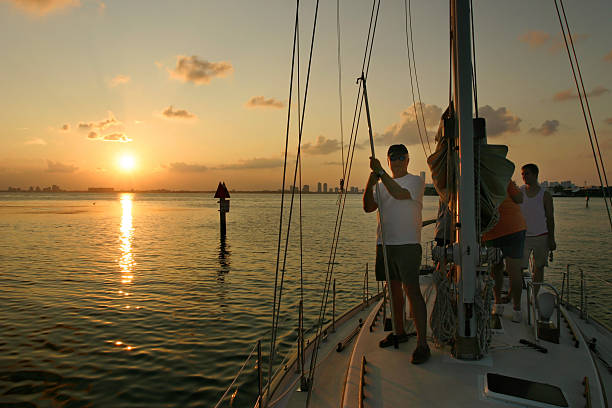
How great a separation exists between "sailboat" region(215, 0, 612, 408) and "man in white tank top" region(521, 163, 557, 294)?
6.69ft

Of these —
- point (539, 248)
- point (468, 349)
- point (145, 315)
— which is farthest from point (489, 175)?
point (145, 315)

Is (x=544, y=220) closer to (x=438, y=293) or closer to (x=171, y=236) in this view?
(x=438, y=293)

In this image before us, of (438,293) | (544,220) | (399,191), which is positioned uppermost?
(399,191)

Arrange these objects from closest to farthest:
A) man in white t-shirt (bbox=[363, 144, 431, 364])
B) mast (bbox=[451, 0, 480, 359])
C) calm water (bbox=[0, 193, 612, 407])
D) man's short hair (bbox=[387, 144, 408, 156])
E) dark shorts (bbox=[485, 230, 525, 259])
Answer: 1. mast (bbox=[451, 0, 480, 359])
2. man in white t-shirt (bbox=[363, 144, 431, 364])
3. man's short hair (bbox=[387, 144, 408, 156])
4. dark shorts (bbox=[485, 230, 525, 259])
5. calm water (bbox=[0, 193, 612, 407])

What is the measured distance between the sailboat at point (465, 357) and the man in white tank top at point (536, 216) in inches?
80.3

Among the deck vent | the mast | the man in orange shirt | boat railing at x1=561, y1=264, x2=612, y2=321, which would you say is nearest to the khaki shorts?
boat railing at x1=561, y1=264, x2=612, y2=321

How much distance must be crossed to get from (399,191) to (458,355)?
1.74 meters

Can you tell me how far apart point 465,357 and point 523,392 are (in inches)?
32.4

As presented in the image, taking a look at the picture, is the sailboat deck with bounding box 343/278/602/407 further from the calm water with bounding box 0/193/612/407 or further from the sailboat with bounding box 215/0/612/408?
the calm water with bounding box 0/193/612/407

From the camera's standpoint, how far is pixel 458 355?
3.81 metres

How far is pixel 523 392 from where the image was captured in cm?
298

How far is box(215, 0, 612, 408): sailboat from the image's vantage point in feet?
10.1

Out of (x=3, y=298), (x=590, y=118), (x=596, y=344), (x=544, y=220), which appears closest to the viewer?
(x=596, y=344)

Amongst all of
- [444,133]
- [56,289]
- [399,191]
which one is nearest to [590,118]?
[444,133]
